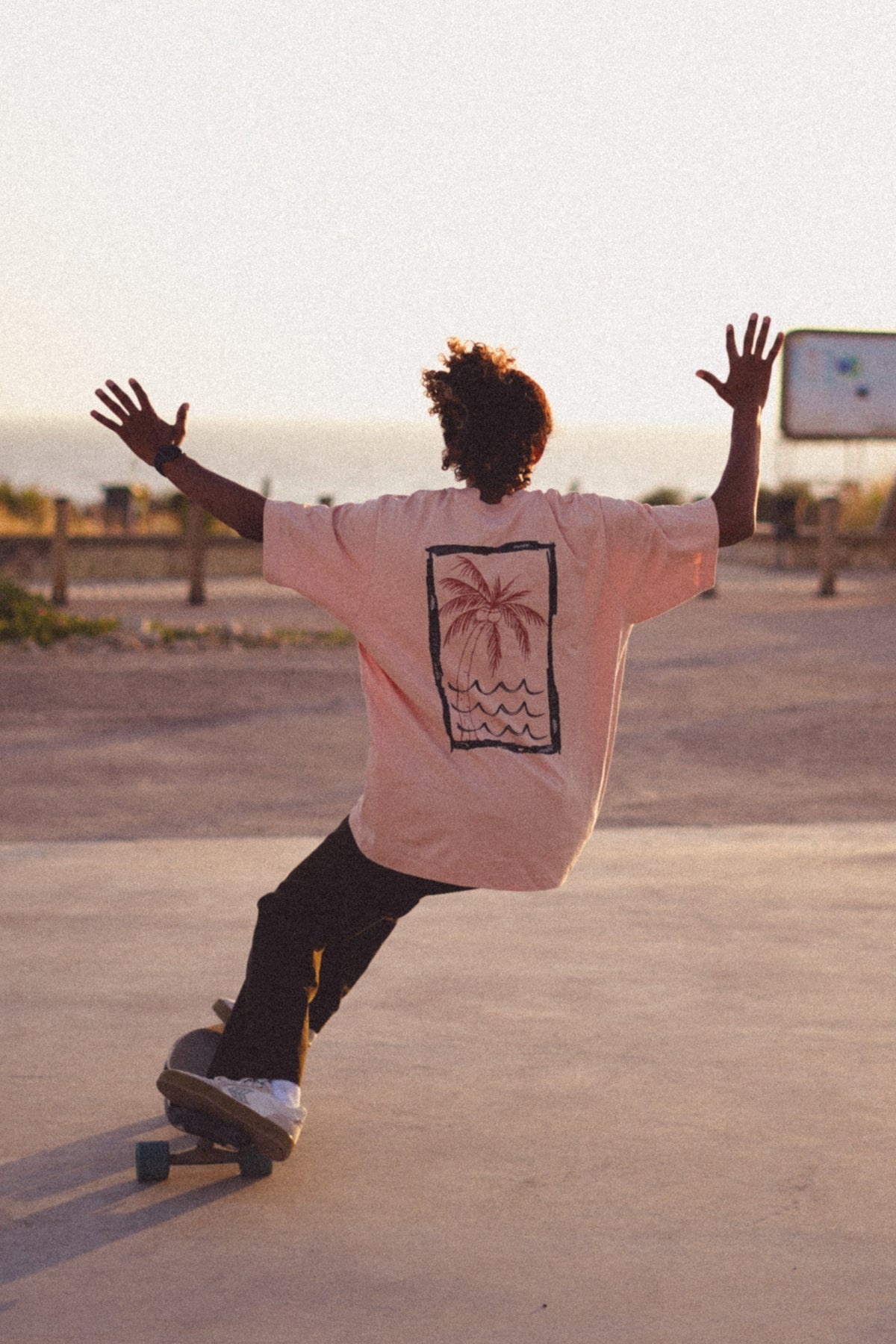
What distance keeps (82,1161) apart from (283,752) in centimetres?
585

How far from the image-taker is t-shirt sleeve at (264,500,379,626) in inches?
132

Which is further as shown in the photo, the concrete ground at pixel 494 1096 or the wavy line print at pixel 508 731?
the wavy line print at pixel 508 731

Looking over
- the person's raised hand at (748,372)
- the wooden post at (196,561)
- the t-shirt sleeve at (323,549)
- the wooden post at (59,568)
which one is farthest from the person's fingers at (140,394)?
the wooden post at (196,561)

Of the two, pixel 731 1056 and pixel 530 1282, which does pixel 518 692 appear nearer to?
pixel 530 1282

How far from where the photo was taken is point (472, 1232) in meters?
3.22

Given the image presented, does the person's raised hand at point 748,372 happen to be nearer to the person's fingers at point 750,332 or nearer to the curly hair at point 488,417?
the person's fingers at point 750,332

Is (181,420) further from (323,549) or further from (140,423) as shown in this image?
(323,549)

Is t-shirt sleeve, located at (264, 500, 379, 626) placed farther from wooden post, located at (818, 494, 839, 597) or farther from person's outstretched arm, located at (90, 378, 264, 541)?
wooden post, located at (818, 494, 839, 597)

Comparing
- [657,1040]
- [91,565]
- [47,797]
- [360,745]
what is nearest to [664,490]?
[91,565]

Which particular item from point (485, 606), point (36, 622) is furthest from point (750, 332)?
point (36, 622)

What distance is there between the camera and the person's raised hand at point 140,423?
3451 mm

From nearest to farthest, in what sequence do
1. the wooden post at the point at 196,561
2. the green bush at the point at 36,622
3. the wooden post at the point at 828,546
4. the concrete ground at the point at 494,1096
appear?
the concrete ground at the point at 494,1096
the green bush at the point at 36,622
the wooden post at the point at 196,561
the wooden post at the point at 828,546

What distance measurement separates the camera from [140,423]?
3.48 m

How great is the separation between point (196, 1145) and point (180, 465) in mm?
1426
